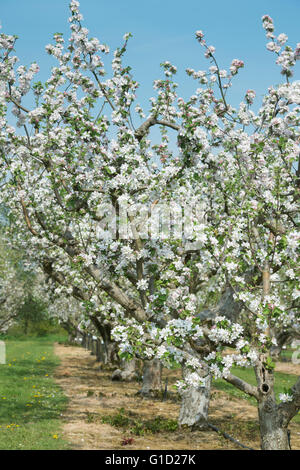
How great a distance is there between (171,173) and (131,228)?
139 centimetres

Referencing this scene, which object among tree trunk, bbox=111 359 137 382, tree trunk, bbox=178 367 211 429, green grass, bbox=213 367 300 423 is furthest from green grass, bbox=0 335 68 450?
green grass, bbox=213 367 300 423

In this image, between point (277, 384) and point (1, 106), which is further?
point (277, 384)

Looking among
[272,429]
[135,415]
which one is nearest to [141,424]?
[135,415]

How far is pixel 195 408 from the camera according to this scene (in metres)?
14.2

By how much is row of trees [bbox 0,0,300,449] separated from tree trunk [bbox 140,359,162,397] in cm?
650

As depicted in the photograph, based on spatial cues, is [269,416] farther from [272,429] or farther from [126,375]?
[126,375]

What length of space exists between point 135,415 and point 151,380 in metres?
4.27

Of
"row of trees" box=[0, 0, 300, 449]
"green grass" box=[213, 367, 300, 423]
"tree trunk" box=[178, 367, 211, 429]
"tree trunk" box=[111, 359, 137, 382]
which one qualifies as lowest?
"green grass" box=[213, 367, 300, 423]

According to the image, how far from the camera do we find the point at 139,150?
1234cm

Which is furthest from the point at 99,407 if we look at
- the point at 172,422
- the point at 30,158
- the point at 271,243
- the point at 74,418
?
the point at 271,243

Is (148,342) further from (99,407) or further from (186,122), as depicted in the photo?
(99,407)

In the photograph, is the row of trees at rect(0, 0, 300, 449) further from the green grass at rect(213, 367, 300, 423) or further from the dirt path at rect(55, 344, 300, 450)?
the green grass at rect(213, 367, 300, 423)

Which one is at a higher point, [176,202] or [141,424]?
[176,202]

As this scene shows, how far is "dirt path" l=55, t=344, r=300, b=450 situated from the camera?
40.5 feet
